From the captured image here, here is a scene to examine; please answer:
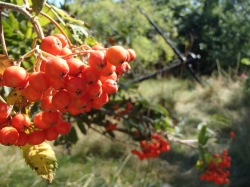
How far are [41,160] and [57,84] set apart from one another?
0.85 feet

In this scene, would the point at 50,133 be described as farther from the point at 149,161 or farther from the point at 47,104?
the point at 149,161

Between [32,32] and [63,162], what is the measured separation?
8.88 feet

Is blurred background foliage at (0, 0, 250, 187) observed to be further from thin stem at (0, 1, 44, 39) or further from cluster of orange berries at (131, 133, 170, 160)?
thin stem at (0, 1, 44, 39)

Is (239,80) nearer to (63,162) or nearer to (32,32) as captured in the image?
(63,162)

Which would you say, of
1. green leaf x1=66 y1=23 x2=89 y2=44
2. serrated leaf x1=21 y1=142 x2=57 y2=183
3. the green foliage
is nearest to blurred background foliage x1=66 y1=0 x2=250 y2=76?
the green foliage

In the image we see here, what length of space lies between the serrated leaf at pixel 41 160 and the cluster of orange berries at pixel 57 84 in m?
0.09

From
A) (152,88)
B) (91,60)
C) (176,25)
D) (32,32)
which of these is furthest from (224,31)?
(91,60)

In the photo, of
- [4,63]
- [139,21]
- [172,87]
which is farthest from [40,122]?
[139,21]

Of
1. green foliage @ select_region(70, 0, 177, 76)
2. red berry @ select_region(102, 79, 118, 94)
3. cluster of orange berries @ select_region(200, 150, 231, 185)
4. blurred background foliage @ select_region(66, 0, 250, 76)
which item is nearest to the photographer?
red berry @ select_region(102, 79, 118, 94)

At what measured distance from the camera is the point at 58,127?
2.30 ft

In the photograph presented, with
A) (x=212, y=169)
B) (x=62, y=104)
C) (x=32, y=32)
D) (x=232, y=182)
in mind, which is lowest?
(x=232, y=182)

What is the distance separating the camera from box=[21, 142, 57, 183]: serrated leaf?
2.45 ft

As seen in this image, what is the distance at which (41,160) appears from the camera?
0.75m

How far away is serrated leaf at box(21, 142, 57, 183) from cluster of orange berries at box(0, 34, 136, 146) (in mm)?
86
